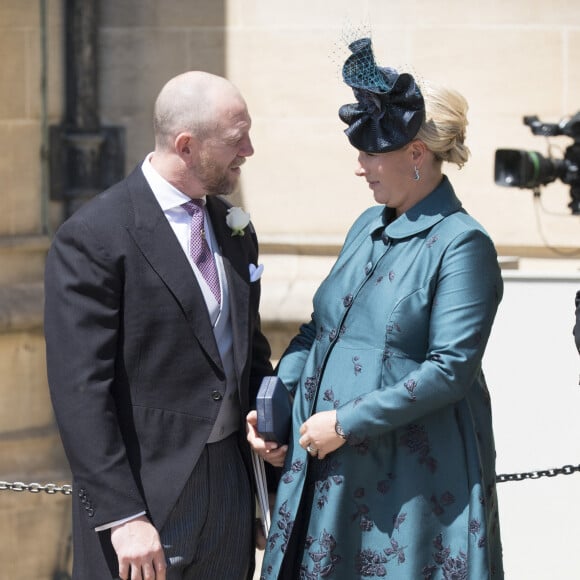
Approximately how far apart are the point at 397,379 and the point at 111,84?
11.9ft

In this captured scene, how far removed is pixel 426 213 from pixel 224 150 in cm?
49

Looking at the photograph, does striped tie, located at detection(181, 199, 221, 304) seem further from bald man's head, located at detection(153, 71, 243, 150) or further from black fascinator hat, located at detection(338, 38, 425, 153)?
black fascinator hat, located at detection(338, 38, 425, 153)

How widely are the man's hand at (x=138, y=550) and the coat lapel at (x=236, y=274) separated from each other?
44 centimetres

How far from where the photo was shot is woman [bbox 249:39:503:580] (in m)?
3.05

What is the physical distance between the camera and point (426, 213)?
126 inches

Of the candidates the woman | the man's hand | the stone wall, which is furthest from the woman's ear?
the stone wall

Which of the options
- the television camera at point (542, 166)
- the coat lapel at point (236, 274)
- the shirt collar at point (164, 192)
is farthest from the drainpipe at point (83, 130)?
the shirt collar at point (164, 192)

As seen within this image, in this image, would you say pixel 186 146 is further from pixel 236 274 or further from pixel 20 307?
pixel 20 307

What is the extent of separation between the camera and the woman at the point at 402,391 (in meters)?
3.05

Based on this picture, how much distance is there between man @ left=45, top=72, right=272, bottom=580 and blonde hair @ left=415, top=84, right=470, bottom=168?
43 cm

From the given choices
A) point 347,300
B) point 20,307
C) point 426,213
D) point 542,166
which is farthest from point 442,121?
point 20,307

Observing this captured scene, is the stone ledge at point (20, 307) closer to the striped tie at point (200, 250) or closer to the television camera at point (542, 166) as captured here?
the television camera at point (542, 166)


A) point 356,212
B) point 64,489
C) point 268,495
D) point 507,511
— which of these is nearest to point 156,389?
point 268,495

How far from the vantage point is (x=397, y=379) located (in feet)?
10.2
